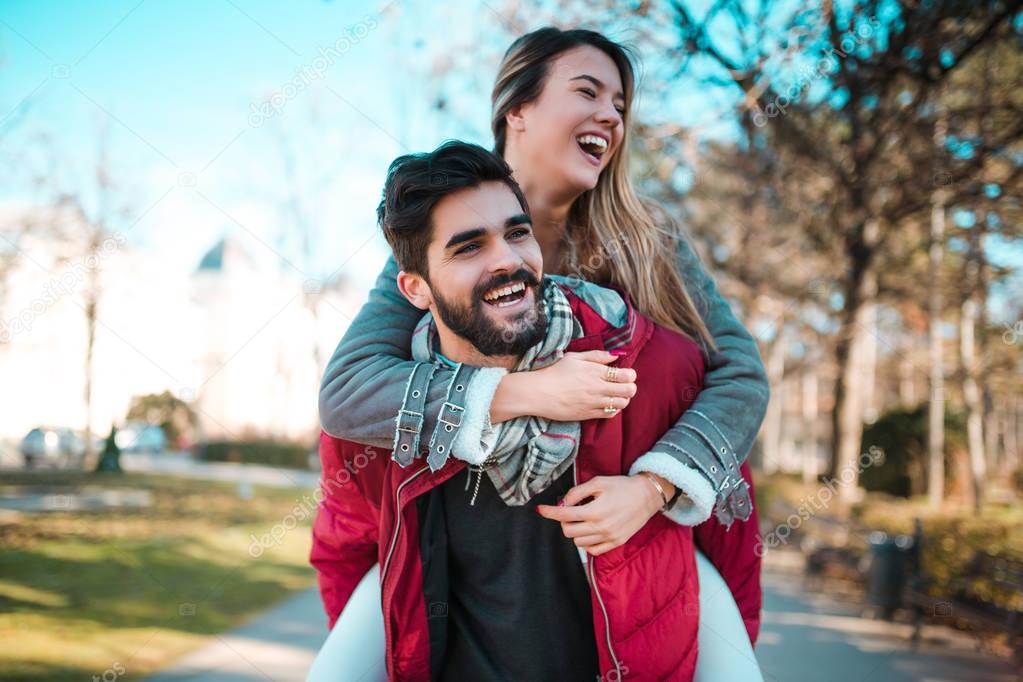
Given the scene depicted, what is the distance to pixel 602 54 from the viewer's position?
2379 millimetres

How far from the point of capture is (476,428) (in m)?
1.73


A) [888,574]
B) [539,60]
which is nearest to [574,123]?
[539,60]

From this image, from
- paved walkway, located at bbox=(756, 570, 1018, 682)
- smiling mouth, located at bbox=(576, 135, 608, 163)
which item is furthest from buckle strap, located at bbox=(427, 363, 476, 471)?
paved walkway, located at bbox=(756, 570, 1018, 682)

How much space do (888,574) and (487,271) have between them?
25.3 feet

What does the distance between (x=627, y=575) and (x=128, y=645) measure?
5.24 meters

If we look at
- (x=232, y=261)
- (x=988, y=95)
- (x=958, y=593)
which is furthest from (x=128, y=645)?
(x=232, y=261)

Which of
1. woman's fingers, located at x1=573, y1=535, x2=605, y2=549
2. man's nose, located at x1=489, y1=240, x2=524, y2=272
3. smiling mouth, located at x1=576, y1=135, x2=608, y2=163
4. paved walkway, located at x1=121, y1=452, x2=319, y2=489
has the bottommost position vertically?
paved walkway, located at x1=121, y1=452, x2=319, y2=489

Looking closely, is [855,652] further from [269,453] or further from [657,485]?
[269,453]

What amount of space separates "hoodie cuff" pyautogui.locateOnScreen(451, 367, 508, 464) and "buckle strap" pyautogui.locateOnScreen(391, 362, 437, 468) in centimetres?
9

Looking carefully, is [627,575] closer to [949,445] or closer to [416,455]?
[416,455]

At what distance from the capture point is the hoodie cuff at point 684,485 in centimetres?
181

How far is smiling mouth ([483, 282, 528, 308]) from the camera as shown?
1.86m

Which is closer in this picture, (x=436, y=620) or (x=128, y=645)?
(x=436, y=620)

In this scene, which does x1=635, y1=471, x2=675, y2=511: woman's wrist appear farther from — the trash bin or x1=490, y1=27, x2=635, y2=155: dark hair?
the trash bin
